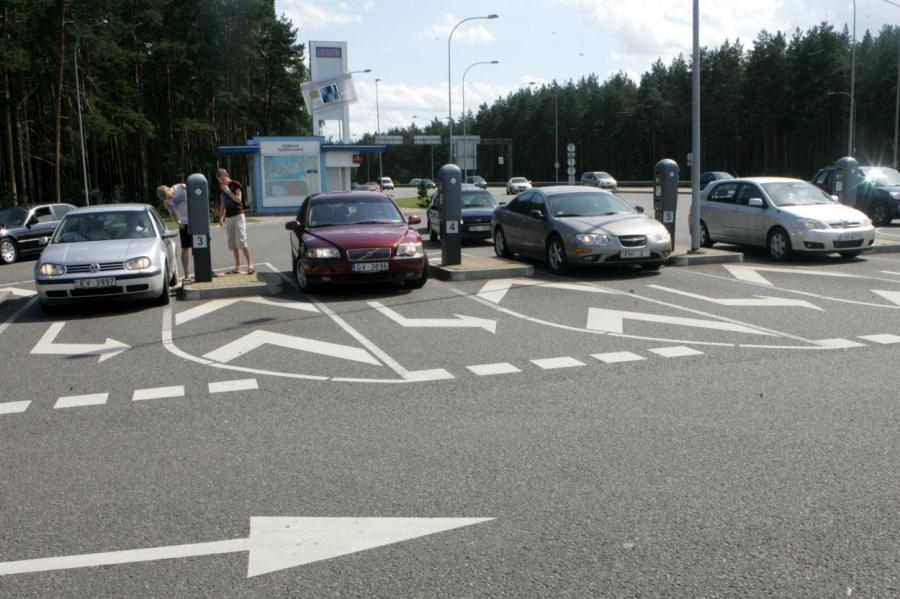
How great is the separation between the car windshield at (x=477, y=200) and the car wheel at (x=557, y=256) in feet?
25.0

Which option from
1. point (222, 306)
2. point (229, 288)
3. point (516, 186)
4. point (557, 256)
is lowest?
point (222, 306)

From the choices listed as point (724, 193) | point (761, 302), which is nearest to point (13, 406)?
point (761, 302)

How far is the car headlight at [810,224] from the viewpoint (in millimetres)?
15680

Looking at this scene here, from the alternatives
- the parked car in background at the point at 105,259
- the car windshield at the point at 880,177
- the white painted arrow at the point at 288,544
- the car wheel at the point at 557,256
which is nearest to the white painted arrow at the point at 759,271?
the car wheel at the point at 557,256

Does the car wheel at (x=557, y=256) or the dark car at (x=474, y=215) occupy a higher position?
the dark car at (x=474, y=215)

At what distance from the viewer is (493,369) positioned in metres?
7.98

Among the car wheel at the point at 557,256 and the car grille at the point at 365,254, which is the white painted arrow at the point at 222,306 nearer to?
the car grille at the point at 365,254

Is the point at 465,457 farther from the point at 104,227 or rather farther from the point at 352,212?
the point at 104,227

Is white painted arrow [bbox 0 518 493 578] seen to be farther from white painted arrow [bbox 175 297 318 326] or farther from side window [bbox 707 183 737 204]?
side window [bbox 707 183 737 204]

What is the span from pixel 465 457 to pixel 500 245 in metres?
12.8

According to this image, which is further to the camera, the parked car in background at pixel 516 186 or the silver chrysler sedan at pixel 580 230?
the parked car in background at pixel 516 186

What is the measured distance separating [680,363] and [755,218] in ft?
32.7

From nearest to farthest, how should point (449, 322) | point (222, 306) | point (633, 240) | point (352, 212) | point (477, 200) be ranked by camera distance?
point (449, 322)
point (222, 306)
point (352, 212)
point (633, 240)
point (477, 200)

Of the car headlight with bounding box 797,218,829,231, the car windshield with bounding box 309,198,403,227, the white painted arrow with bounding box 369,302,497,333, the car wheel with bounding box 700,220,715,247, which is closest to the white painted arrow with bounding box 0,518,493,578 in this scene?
the white painted arrow with bounding box 369,302,497,333
